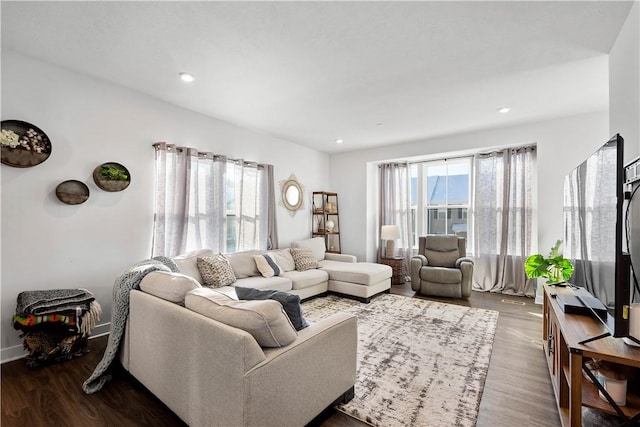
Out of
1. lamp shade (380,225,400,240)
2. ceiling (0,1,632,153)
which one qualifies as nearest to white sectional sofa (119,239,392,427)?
ceiling (0,1,632,153)

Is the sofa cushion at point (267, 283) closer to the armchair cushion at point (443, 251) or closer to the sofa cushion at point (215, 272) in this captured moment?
the sofa cushion at point (215, 272)

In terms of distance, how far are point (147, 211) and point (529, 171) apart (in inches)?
212

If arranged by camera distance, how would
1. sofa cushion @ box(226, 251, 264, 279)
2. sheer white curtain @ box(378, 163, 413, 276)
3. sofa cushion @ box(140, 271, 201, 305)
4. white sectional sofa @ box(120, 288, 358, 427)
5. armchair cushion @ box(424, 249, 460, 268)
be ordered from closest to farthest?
white sectional sofa @ box(120, 288, 358, 427) → sofa cushion @ box(140, 271, 201, 305) → sofa cushion @ box(226, 251, 264, 279) → armchair cushion @ box(424, 249, 460, 268) → sheer white curtain @ box(378, 163, 413, 276)

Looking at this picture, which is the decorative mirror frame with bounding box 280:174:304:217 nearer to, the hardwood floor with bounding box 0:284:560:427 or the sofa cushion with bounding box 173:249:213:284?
the sofa cushion with bounding box 173:249:213:284

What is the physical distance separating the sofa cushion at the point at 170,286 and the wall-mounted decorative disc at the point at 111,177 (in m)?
1.51

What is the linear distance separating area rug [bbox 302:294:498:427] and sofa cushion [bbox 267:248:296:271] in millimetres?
653

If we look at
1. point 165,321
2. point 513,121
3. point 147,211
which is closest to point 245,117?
point 147,211

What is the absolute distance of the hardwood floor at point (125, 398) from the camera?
1.72m

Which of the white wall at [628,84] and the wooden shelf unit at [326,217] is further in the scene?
the wooden shelf unit at [326,217]

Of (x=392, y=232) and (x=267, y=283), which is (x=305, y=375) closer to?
(x=267, y=283)

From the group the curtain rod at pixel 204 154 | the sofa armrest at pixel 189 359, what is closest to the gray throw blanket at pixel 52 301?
the sofa armrest at pixel 189 359

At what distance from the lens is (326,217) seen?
5.97 metres

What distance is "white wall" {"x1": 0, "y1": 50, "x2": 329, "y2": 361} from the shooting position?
8.02 ft

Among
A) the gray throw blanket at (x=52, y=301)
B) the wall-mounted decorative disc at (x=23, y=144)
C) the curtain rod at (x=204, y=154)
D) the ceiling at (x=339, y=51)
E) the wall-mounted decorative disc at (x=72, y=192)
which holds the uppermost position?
the ceiling at (x=339, y=51)
